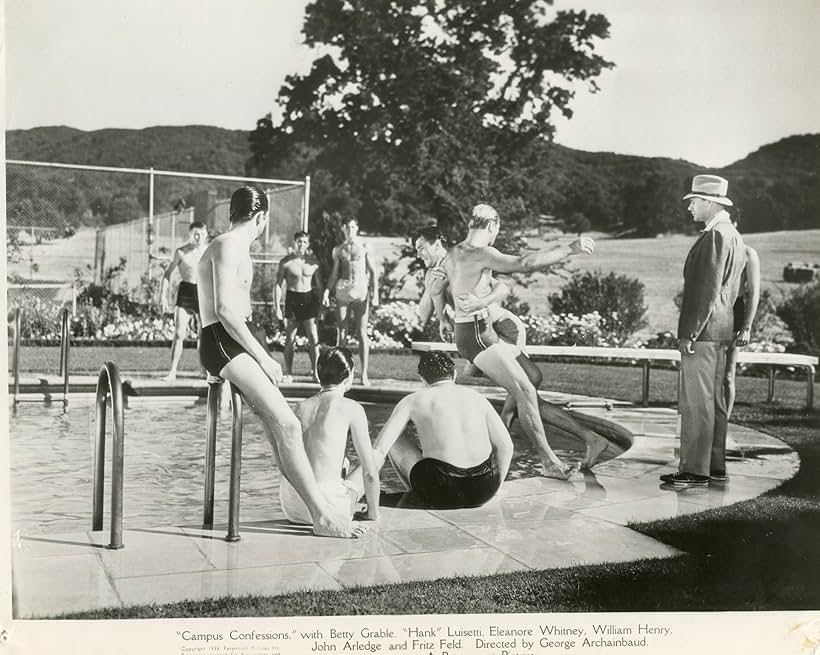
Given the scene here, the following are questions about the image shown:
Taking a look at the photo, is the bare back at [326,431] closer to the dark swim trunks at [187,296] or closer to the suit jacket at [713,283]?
the dark swim trunks at [187,296]

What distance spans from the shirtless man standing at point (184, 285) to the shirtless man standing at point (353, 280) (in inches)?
35.2

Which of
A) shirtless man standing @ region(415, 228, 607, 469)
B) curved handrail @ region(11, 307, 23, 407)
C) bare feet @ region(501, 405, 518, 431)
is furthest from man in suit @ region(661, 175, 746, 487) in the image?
curved handrail @ region(11, 307, 23, 407)

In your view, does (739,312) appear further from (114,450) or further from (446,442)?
(114,450)

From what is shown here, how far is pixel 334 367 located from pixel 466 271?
1207 millimetres

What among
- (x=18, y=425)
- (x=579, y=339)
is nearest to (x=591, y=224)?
(x=579, y=339)

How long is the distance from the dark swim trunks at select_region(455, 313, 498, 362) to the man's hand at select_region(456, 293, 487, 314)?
49 mm

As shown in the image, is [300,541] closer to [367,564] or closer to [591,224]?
[367,564]

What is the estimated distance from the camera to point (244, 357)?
421cm

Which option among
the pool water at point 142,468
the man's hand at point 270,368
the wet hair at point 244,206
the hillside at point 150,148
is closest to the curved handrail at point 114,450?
the pool water at point 142,468

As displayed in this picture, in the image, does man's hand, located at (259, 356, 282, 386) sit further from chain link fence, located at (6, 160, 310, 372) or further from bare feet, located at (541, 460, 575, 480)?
bare feet, located at (541, 460, 575, 480)

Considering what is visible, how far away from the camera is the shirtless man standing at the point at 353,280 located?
572 centimetres

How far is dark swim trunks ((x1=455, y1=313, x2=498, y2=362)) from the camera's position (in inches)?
201

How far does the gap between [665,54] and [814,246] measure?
157 centimetres

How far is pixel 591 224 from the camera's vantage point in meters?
6.17
